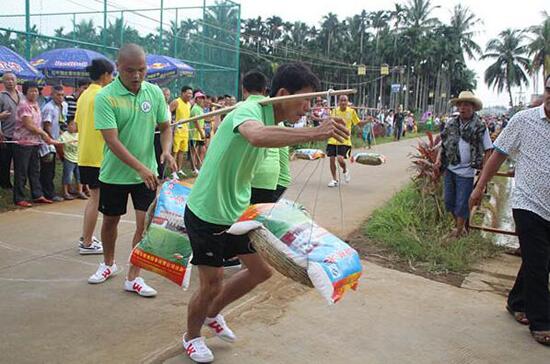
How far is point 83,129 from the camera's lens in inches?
193

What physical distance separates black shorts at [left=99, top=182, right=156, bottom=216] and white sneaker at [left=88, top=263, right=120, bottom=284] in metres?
0.53

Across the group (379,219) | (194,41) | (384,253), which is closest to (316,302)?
(384,253)

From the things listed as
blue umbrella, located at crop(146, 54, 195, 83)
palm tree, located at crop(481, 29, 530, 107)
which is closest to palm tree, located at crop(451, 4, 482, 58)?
palm tree, located at crop(481, 29, 530, 107)

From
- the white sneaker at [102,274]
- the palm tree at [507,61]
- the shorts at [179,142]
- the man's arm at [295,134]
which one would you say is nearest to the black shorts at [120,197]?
the white sneaker at [102,274]

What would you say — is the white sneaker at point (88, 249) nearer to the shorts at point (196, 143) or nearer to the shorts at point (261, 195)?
the shorts at point (261, 195)

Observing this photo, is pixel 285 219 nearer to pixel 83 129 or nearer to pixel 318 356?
pixel 318 356

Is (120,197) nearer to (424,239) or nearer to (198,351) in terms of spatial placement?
(198,351)

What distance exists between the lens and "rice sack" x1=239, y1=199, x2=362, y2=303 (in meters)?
2.28

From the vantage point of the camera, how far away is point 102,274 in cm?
421

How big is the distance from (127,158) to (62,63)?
8.23m

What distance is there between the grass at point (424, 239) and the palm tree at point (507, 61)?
6737 centimetres

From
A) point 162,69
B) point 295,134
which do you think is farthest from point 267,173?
point 162,69

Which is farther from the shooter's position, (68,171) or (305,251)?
(68,171)

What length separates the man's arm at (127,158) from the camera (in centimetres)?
360
